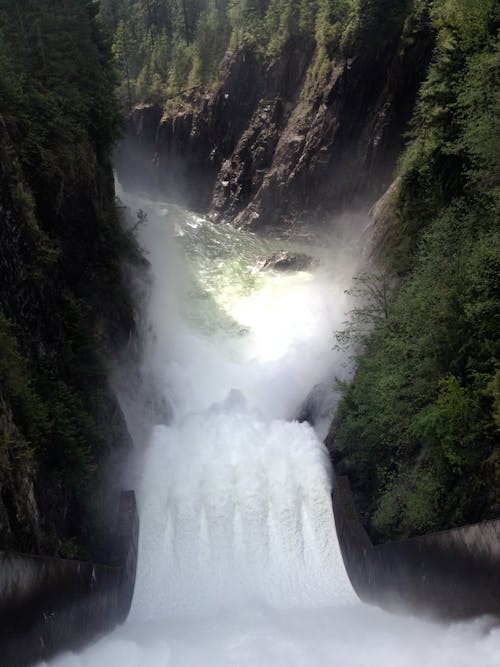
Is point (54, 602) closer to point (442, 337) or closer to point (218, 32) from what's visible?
point (442, 337)

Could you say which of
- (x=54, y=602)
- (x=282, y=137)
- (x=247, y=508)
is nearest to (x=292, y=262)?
(x=282, y=137)

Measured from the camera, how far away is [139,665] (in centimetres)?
1493

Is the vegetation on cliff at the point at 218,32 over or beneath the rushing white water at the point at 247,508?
over

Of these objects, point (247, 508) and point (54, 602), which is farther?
point (247, 508)

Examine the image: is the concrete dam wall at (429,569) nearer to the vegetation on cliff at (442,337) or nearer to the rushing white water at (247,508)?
the rushing white water at (247,508)

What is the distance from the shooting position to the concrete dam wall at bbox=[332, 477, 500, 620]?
44.3 ft

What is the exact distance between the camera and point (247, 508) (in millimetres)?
22516

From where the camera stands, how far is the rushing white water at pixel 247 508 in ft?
50.5

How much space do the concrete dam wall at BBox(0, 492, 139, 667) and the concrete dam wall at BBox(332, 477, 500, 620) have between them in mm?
7841

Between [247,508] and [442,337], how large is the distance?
10256 millimetres

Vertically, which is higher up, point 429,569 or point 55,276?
point 55,276

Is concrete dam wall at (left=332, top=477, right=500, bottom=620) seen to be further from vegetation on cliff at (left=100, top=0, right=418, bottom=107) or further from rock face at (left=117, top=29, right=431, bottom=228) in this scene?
vegetation on cliff at (left=100, top=0, right=418, bottom=107)

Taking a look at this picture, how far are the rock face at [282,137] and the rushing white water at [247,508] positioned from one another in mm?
7771

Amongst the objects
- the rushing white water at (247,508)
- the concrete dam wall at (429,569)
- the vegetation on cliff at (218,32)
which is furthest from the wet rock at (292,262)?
the concrete dam wall at (429,569)
